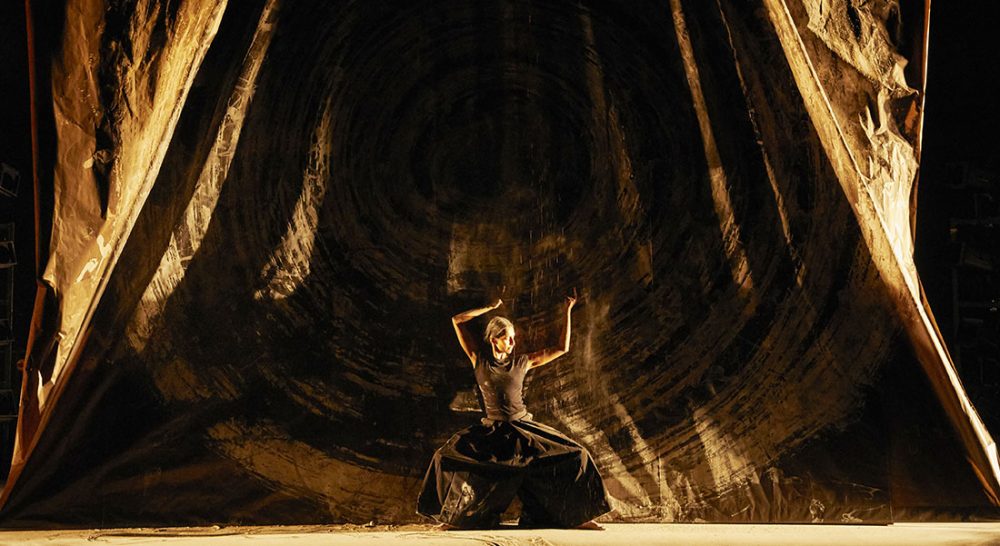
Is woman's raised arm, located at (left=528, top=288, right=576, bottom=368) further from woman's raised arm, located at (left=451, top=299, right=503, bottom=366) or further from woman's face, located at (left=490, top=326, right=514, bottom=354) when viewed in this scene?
woman's raised arm, located at (left=451, top=299, right=503, bottom=366)

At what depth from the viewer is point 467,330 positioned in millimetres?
3525

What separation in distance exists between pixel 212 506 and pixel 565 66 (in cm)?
219

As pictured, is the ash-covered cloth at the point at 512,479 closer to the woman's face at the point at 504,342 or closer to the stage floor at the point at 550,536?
the stage floor at the point at 550,536

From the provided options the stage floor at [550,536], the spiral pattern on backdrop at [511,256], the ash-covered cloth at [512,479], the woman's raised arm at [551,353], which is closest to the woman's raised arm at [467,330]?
the spiral pattern on backdrop at [511,256]

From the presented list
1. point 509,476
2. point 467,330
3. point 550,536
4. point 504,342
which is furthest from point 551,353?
point 550,536

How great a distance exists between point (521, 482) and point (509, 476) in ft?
0.17

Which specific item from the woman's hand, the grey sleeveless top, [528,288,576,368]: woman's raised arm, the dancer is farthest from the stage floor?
the woman's hand

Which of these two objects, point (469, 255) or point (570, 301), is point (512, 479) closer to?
point (570, 301)

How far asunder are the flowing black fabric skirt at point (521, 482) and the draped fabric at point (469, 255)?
1.05 feet

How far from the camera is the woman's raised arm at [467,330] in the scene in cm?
349

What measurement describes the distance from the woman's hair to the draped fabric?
0.23 metres

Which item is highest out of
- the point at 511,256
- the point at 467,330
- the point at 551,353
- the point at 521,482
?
the point at 511,256

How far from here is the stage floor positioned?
2.92 metres

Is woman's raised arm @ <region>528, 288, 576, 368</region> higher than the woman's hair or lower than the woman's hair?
lower
